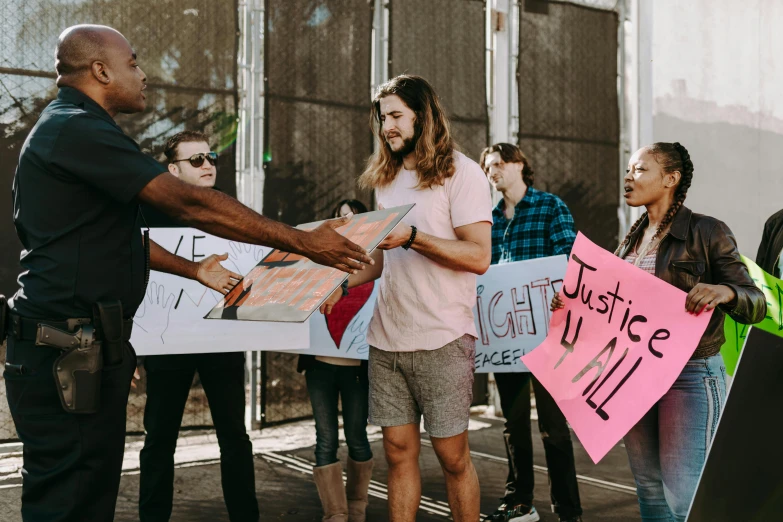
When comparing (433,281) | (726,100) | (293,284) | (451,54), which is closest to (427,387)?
(433,281)

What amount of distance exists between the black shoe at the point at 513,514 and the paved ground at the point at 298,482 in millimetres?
127

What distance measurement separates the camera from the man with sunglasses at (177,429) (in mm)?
3744

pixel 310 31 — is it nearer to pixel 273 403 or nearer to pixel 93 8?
pixel 93 8

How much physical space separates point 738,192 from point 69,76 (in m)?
7.66

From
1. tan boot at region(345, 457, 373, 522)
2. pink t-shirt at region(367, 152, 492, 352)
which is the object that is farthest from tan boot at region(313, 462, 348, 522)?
pink t-shirt at region(367, 152, 492, 352)

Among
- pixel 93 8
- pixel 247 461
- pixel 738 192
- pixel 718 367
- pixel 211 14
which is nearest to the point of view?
pixel 718 367

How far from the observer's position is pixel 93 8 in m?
5.69

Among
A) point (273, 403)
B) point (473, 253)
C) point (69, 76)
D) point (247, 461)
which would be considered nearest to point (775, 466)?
point (473, 253)

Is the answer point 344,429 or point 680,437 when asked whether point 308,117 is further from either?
point 680,437

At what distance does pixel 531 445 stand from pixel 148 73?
3902 millimetres

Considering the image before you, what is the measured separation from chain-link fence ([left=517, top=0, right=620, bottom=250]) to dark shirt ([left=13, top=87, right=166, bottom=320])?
581 centimetres

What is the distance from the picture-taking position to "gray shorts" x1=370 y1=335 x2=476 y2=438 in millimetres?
3049

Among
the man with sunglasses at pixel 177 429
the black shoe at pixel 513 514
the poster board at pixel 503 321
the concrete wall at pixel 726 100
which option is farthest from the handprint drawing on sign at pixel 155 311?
the concrete wall at pixel 726 100

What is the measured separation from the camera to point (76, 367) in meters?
2.29
